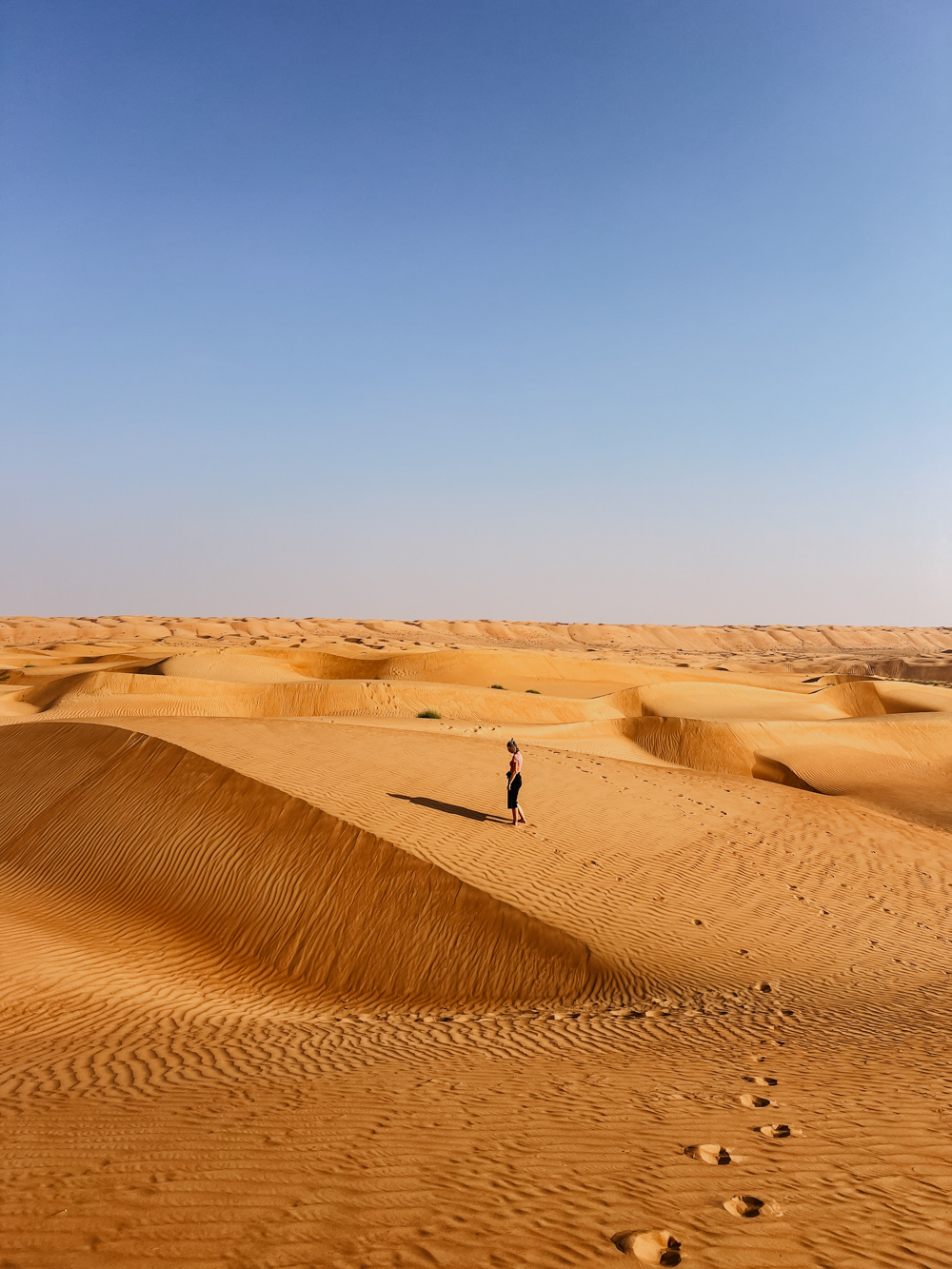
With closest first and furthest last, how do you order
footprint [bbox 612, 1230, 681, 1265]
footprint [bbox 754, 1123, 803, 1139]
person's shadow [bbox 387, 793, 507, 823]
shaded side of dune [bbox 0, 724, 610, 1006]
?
footprint [bbox 612, 1230, 681, 1265]
footprint [bbox 754, 1123, 803, 1139]
shaded side of dune [bbox 0, 724, 610, 1006]
person's shadow [bbox 387, 793, 507, 823]

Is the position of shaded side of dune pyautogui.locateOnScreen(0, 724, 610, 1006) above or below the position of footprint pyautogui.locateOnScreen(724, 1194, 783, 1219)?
below

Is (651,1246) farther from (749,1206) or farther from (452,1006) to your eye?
(452,1006)

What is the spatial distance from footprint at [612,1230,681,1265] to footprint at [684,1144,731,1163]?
3.08 feet

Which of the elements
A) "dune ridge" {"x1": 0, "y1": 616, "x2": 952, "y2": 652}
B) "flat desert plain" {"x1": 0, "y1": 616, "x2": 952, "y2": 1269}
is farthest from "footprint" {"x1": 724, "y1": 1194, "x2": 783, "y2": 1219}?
"dune ridge" {"x1": 0, "y1": 616, "x2": 952, "y2": 652}

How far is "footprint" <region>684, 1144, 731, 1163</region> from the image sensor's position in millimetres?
4766

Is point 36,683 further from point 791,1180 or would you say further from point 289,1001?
point 791,1180

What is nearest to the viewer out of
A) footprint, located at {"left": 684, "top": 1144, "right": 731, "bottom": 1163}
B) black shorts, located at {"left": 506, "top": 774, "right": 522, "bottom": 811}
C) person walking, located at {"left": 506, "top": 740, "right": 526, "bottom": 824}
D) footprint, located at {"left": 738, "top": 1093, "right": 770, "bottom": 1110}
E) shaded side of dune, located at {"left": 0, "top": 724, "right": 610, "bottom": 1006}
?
footprint, located at {"left": 684, "top": 1144, "right": 731, "bottom": 1163}

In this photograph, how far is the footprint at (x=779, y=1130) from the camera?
16.9 ft

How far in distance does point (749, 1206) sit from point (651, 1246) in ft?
2.25

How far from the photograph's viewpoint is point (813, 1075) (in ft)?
21.0

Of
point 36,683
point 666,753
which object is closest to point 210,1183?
point 666,753

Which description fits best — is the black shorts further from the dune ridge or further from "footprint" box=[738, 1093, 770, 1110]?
the dune ridge

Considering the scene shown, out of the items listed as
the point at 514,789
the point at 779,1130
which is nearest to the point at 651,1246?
the point at 779,1130

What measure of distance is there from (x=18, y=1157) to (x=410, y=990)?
218 inches
